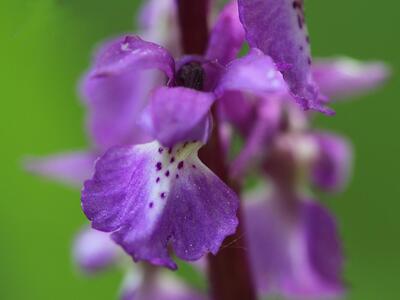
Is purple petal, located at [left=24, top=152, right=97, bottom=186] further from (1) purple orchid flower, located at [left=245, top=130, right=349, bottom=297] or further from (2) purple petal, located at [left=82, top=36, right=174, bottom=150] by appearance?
(1) purple orchid flower, located at [left=245, top=130, right=349, bottom=297]

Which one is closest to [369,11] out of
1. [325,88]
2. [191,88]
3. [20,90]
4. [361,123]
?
[361,123]

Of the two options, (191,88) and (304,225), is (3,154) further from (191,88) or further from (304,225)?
(191,88)

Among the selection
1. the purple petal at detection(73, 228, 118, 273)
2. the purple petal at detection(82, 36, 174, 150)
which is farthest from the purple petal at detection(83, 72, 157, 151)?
the purple petal at detection(73, 228, 118, 273)

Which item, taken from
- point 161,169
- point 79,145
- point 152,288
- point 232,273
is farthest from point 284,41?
point 79,145

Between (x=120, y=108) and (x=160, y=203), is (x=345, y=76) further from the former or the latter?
(x=160, y=203)

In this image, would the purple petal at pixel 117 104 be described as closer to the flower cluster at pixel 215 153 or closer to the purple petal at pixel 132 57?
the flower cluster at pixel 215 153
